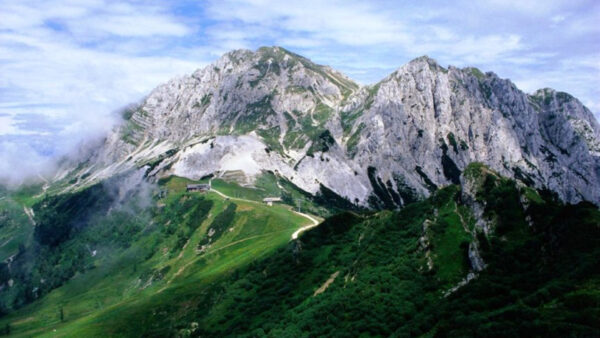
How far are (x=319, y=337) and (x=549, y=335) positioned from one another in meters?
46.1

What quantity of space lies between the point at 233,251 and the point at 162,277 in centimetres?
3383

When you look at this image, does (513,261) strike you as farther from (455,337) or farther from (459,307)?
(455,337)

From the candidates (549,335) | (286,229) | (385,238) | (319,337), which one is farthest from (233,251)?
(549,335)

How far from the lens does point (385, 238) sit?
11425 cm

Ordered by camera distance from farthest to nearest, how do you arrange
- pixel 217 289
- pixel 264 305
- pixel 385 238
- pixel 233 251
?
pixel 233 251
pixel 217 289
pixel 264 305
pixel 385 238

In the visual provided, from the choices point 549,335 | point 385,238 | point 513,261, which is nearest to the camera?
point 549,335

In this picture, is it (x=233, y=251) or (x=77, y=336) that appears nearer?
(x=77, y=336)

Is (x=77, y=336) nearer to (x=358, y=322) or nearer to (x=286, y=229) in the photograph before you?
(x=286, y=229)

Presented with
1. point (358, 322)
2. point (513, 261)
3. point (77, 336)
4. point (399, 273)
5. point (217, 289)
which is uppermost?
point (513, 261)

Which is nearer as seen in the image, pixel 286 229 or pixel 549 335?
pixel 549 335

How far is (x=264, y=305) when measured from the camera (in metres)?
122

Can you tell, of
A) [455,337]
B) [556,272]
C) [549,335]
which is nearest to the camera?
[549,335]

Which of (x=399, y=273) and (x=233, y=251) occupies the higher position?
(x=399, y=273)

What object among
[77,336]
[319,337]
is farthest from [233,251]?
[319,337]
